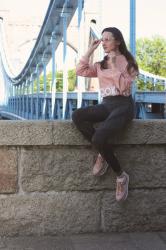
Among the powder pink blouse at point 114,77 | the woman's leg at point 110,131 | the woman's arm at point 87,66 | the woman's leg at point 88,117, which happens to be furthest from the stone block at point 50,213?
the woman's arm at point 87,66

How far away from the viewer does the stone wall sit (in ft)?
12.7

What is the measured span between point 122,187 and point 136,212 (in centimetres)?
26

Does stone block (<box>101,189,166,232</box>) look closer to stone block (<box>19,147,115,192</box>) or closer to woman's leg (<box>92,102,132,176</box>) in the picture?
stone block (<box>19,147,115,192</box>)

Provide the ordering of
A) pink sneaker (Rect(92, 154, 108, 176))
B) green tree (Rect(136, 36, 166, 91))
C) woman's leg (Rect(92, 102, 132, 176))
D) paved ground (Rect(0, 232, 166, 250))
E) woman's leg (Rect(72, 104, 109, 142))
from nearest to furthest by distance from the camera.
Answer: paved ground (Rect(0, 232, 166, 250)) < woman's leg (Rect(92, 102, 132, 176)) < woman's leg (Rect(72, 104, 109, 142)) < pink sneaker (Rect(92, 154, 108, 176)) < green tree (Rect(136, 36, 166, 91))

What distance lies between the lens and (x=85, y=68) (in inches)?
155

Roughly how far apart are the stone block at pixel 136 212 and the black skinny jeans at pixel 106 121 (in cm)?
28

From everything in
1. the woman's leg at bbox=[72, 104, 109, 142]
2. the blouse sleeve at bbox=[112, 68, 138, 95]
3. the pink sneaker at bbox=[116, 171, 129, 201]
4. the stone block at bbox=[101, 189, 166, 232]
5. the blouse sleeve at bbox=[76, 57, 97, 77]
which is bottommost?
the stone block at bbox=[101, 189, 166, 232]

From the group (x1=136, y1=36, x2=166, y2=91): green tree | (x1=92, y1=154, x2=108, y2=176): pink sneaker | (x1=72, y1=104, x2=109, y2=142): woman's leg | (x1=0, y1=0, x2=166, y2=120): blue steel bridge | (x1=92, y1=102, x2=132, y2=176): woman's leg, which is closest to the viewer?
(x1=92, y1=102, x2=132, y2=176): woman's leg

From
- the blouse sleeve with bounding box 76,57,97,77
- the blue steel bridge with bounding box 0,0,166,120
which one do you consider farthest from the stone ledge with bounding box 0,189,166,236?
the blue steel bridge with bounding box 0,0,166,120

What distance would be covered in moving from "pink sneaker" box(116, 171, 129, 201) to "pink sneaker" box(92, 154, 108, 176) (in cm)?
14

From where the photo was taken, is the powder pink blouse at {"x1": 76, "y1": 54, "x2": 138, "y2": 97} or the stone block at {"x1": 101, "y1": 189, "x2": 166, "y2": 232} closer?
the powder pink blouse at {"x1": 76, "y1": 54, "x2": 138, "y2": 97}

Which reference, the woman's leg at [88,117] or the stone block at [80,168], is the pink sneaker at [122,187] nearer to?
the stone block at [80,168]

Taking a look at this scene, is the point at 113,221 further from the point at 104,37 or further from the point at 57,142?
the point at 104,37

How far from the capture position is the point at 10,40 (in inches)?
2297
